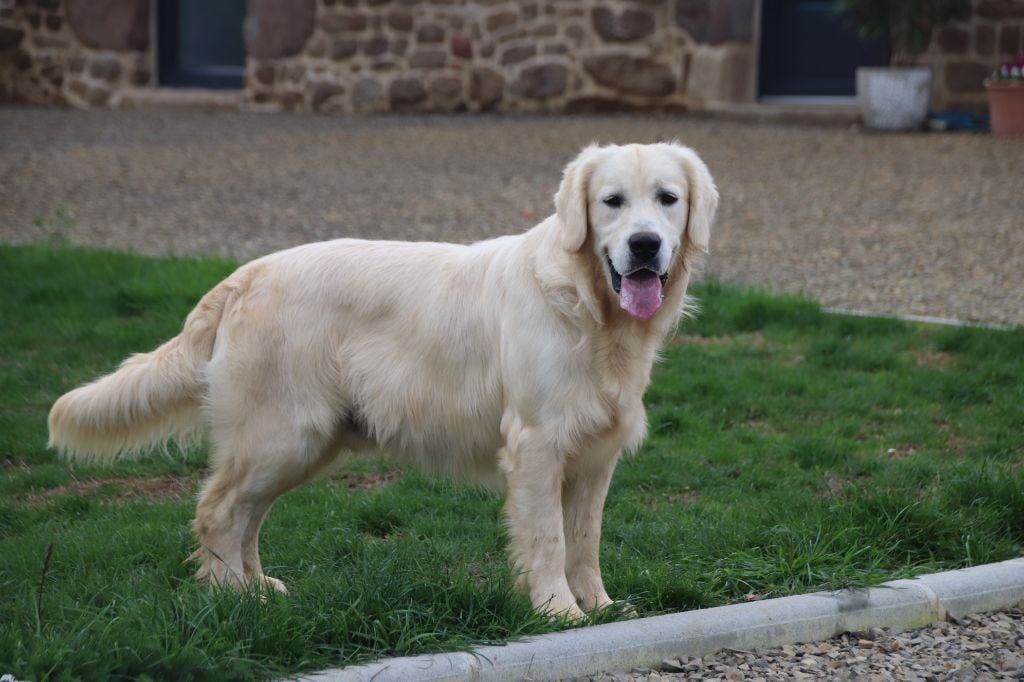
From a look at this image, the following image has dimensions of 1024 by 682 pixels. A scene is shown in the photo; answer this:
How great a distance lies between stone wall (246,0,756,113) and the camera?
15164 mm

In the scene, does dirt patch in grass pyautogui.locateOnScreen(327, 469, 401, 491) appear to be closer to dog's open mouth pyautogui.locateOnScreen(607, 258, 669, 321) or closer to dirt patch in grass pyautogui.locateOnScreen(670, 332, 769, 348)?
dog's open mouth pyautogui.locateOnScreen(607, 258, 669, 321)

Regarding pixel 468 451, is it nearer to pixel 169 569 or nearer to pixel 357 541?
pixel 357 541

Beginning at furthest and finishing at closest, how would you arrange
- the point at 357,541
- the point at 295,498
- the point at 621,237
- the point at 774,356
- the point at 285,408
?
the point at 774,356 → the point at 295,498 → the point at 357,541 → the point at 285,408 → the point at 621,237

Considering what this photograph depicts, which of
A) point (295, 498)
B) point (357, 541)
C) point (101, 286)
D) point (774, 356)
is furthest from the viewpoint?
point (101, 286)

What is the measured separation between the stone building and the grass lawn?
26.6 feet

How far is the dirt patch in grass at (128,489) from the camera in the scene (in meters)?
5.05

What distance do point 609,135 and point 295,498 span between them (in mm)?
9020

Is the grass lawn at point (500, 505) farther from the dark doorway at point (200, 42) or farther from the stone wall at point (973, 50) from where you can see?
the dark doorway at point (200, 42)

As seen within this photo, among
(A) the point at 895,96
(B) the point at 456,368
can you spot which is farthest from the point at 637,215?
(A) the point at 895,96

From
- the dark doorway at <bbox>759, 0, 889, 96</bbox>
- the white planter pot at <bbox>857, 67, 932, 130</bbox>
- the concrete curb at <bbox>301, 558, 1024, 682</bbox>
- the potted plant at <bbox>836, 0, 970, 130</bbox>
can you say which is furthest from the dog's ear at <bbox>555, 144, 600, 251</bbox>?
the dark doorway at <bbox>759, 0, 889, 96</bbox>

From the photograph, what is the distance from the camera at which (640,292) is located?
375 cm

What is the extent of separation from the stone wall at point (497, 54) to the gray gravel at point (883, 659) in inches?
467

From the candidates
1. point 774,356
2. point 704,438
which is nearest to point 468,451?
point 704,438

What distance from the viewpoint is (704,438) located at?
564 cm
